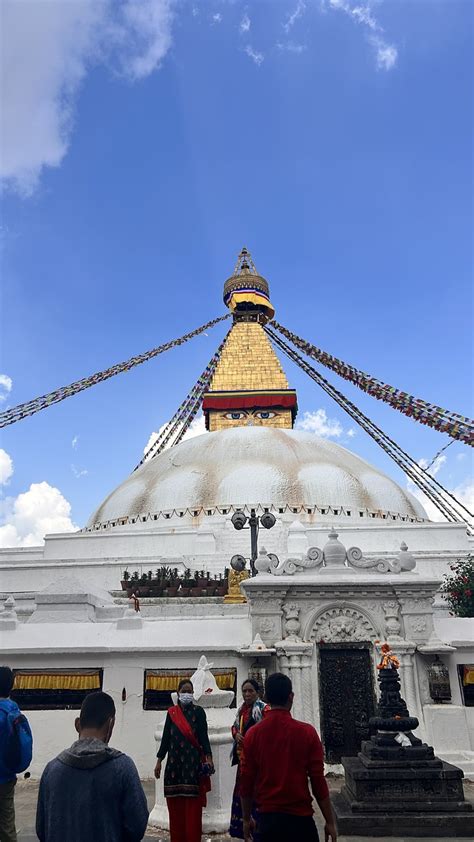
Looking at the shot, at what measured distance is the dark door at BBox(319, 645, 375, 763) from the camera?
7.48m

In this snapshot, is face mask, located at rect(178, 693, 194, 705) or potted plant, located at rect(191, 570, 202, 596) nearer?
face mask, located at rect(178, 693, 194, 705)

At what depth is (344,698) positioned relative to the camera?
766cm

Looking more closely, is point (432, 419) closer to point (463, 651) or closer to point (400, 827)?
point (463, 651)

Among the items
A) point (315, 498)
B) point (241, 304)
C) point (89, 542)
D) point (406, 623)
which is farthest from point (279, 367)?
point (406, 623)

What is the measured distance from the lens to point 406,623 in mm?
8008

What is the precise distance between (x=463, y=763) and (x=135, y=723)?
4.07 metres

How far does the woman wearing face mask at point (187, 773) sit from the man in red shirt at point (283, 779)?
137 cm

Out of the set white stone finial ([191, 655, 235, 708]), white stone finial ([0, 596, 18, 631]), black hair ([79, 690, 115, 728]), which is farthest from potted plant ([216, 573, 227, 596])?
black hair ([79, 690, 115, 728])

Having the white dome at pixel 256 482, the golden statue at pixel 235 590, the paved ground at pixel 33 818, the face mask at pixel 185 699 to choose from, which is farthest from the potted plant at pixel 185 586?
the face mask at pixel 185 699

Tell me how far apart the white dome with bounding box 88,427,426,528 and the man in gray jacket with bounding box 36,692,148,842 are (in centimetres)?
1757

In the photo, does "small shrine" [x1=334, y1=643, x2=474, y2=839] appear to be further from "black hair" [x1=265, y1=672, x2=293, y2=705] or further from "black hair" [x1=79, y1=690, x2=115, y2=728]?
"black hair" [x1=79, y1=690, x2=115, y2=728]

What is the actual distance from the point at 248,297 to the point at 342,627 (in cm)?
3206

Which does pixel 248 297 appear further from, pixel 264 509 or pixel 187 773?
pixel 187 773

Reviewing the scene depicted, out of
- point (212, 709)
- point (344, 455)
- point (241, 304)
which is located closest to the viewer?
point (212, 709)
